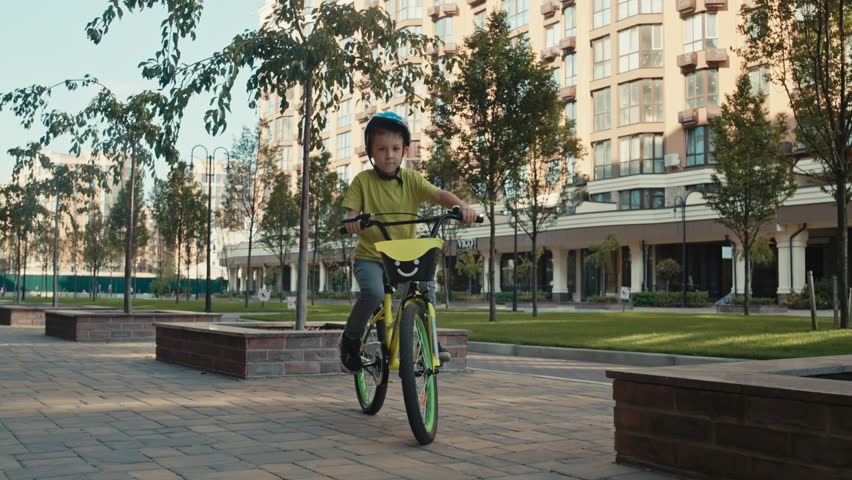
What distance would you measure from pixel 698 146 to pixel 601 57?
9.30m

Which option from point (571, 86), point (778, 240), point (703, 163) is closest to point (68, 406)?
point (778, 240)

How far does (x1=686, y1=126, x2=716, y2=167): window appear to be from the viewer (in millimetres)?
49906

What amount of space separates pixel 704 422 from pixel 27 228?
88.7 feet

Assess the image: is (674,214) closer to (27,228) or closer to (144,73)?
(27,228)

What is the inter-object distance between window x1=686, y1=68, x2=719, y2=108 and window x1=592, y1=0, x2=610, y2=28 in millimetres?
7026

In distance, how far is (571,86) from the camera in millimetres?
57844

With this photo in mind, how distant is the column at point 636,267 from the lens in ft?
169

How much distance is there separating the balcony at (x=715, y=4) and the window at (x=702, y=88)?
3592 millimetres

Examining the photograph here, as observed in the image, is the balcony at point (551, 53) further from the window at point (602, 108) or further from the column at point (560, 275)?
the column at point (560, 275)

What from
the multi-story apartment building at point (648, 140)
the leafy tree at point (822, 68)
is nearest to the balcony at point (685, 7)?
the multi-story apartment building at point (648, 140)

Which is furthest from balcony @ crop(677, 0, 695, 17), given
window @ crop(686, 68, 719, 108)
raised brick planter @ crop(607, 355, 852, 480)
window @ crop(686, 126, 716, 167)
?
raised brick planter @ crop(607, 355, 852, 480)

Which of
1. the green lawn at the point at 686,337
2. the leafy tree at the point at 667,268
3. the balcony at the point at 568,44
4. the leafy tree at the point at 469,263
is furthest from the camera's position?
the leafy tree at the point at 469,263

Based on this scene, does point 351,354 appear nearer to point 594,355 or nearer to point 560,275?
point 594,355

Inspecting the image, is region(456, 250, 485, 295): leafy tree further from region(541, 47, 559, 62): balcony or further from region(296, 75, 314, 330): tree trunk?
region(296, 75, 314, 330): tree trunk
